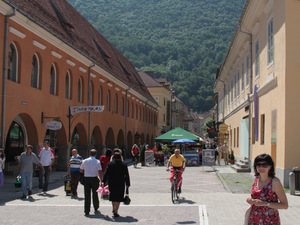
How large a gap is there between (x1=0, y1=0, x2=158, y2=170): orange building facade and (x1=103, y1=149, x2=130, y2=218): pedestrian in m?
7.31

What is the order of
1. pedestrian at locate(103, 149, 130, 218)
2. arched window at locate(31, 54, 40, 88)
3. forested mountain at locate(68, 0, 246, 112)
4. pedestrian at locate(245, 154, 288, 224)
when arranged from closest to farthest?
pedestrian at locate(245, 154, 288, 224) < pedestrian at locate(103, 149, 130, 218) < arched window at locate(31, 54, 40, 88) < forested mountain at locate(68, 0, 246, 112)

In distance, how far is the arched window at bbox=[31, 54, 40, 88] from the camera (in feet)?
64.5

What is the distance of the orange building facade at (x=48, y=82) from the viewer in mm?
16984

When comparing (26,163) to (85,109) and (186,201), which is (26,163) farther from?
(85,109)

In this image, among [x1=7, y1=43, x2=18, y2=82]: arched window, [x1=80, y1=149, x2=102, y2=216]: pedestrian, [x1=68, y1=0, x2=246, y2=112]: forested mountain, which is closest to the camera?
[x1=80, y1=149, x2=102, y2=216]: pedestrian

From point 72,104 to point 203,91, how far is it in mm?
101193

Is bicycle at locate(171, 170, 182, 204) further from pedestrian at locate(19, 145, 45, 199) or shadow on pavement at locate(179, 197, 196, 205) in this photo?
pedestrian at locate(19, 145, 45, 199)

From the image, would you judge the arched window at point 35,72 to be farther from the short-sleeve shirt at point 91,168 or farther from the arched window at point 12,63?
the short-sleeve shirt at point 91,168

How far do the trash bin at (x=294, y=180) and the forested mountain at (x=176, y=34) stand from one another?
3850 inches

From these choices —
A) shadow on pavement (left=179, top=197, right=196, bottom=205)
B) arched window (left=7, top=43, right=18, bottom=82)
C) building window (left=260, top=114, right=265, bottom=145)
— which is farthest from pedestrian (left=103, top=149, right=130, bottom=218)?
building window (left=260, top=114, right=265, bottom=145)

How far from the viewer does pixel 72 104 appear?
80.6 feet

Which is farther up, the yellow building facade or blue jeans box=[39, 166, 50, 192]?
the yellow building facade

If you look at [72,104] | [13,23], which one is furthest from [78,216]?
[72,104]

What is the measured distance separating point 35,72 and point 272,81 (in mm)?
10804
